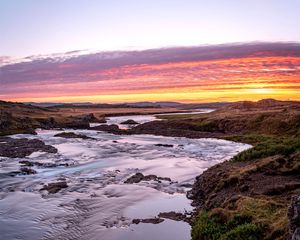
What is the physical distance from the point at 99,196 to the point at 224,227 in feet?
46.5

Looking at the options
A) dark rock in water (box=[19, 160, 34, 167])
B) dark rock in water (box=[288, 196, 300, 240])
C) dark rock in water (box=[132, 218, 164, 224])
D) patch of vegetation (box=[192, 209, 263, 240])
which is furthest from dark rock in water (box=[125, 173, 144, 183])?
dark rock in water (box=[288, 196, 300, 240])

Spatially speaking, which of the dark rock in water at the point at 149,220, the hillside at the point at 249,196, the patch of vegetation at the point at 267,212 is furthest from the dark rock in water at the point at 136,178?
the patch of vegetation at the point at 267,212

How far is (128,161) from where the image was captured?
165 feet

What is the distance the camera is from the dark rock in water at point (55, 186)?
32750 mm

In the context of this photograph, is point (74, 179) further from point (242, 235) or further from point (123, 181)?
point (242, 235)

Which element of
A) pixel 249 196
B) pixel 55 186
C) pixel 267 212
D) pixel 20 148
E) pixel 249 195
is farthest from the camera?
pixel 20 148

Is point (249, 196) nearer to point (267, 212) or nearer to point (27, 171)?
point (267, 212)

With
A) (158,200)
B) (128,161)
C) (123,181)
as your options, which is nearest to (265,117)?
(128,161)

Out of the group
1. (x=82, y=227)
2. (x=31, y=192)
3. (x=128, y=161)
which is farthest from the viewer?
(x=128, y=161)

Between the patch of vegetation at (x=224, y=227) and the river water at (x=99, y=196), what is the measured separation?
1265 millimetres

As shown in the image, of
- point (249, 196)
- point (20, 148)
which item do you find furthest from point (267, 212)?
point (20, 148)

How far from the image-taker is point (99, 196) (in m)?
30.6

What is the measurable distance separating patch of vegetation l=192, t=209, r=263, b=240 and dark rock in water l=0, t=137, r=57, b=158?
39899 millimetres

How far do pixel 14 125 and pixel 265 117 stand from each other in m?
58.6
